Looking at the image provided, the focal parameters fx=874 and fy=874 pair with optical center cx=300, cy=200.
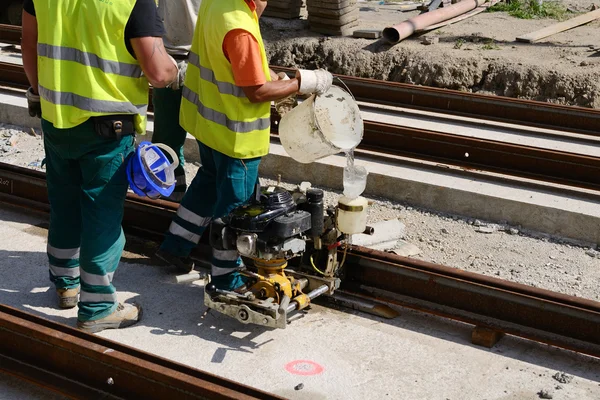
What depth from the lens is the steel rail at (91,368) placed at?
4238mm

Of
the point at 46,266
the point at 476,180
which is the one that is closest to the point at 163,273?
the point at 46,266

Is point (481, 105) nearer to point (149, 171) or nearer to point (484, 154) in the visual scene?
point (484, 154)

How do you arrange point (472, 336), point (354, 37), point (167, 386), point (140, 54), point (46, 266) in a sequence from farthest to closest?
1. point (354, 37)
2. point (46, 266)
3. point (472, 336)
4. point (140, 54)
5. point (167, 386)

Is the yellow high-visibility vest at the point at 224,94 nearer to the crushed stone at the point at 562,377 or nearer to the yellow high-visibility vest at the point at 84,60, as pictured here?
the yellow high-visibility vest at the point at 84,60

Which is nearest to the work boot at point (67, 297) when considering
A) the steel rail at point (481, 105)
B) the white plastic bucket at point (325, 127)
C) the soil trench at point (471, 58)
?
the white plastic bucket at point (325, 127)

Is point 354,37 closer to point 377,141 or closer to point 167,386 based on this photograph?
point 377,141

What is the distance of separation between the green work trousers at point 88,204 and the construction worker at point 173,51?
1.49 m

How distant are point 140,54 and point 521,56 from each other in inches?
327

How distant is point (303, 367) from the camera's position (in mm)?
4965

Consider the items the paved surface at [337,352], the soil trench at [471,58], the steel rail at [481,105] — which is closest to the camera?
the paved surface at [337,352]

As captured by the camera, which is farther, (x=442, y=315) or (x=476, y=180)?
(x=476, y=180)

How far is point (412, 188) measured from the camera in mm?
7707

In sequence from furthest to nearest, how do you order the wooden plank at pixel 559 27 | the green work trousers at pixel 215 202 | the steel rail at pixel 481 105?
the wooden plank at pixel 559 27 → the steel rail at pixel 481 105 → the green work trousers at pixel 215 202

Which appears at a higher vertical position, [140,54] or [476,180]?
[140,54]
